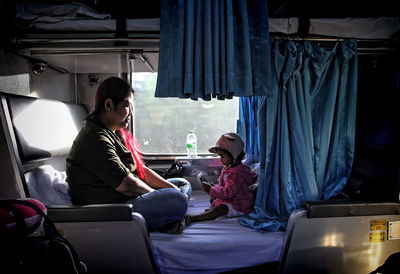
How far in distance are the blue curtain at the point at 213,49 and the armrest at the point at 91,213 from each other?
849 mm

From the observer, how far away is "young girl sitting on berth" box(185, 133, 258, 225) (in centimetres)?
244

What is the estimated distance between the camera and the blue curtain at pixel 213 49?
77.5 inches

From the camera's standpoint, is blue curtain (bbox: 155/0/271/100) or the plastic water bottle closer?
blue curtain (bbox: 155/0/271/100)

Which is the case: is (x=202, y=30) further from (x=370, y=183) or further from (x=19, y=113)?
(x=370, y=183)

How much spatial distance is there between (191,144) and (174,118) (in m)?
0.42

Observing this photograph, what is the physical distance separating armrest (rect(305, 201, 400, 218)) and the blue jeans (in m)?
0.94

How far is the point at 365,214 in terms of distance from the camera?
1987mm

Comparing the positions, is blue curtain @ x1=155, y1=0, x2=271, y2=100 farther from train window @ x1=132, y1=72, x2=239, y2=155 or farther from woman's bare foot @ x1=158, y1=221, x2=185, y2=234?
train window @ x1=132, y1=72, x2=239, y2=155

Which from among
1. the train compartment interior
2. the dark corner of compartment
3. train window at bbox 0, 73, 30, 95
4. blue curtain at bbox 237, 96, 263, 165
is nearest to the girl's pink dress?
the train compartment interior

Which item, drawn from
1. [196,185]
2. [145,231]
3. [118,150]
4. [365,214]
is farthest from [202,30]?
[196,185]

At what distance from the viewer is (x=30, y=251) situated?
3.91ft

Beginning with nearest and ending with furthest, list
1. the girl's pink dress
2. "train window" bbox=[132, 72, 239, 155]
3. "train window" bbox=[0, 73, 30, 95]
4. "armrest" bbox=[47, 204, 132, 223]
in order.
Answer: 1. "armrest" bbox=[47, 204, 132, 223]
2. "train window" bbox=[0, 73, 30, 95]
3. the girl's pink dress
4. "train window" bbox=[132, 72, 239, 155]

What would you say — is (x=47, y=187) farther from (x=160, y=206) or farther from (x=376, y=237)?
(x=376, y=237)

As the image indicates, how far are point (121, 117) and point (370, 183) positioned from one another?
2189mm
